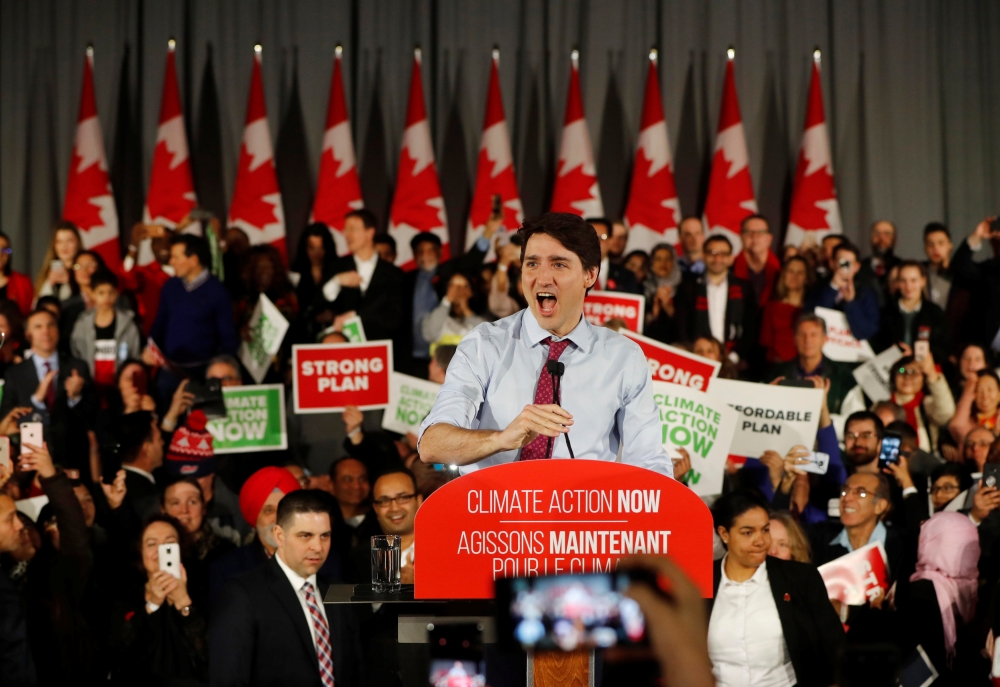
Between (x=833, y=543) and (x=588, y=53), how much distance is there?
280 inches

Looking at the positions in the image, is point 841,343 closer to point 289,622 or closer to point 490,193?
point 490,193

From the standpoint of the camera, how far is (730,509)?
4637 mm

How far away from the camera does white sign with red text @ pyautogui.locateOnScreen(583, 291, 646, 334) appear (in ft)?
21.9

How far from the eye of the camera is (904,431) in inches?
242

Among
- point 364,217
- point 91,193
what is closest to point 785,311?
point 364,217

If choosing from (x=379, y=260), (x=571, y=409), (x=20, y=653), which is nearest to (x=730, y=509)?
(x=571, y=409)

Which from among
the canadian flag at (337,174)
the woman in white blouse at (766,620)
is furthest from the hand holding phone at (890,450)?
the canadian flag at (337,174)

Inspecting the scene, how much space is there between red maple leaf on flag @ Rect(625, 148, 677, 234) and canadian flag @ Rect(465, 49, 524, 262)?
97 centimetres

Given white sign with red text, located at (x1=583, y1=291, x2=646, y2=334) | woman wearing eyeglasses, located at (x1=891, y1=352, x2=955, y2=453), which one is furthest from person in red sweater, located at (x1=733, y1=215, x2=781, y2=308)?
white sign with red text, located at (x1=583, y1=291, x2=646, y2=334)

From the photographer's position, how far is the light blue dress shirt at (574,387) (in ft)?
8.71

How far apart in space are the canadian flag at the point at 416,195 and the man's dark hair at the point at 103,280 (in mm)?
3161

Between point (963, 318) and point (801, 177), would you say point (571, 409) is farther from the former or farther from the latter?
point (801, 177)

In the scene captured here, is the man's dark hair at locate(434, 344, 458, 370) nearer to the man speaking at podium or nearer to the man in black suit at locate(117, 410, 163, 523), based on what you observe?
the man in black suit at locate(117, 410, 163, 523)

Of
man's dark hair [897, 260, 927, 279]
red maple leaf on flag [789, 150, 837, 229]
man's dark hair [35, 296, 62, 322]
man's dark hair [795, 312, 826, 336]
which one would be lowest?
man's dark hair [795, 312, 826, 336]
